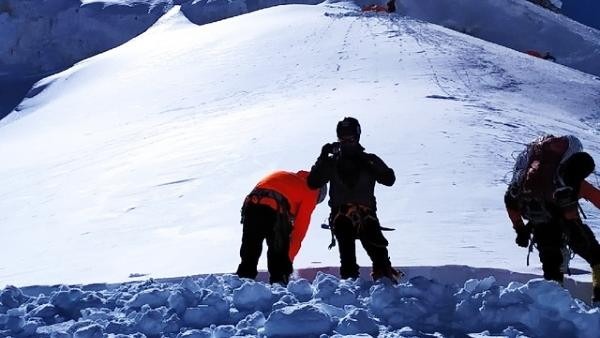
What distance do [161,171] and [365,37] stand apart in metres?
13.4

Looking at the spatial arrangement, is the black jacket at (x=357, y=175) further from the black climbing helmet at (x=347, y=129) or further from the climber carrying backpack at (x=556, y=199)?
the climber carrying backpack at (x=556, y=199)

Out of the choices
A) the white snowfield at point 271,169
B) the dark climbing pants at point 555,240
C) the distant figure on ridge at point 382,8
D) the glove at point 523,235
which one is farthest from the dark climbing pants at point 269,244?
the distant figure on ridge at point 382,8

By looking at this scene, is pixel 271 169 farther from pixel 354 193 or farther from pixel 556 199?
pixel 556 199

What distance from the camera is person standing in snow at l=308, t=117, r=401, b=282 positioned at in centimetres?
518

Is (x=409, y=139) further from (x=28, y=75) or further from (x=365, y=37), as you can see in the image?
(x=28, y=75)

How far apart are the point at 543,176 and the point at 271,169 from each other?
7124 millimetres

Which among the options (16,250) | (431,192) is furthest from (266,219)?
Answer: (16,250)

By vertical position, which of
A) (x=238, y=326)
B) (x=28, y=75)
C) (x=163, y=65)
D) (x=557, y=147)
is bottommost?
(x=28, y=75)

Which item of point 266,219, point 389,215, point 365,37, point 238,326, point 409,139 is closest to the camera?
point 238,326

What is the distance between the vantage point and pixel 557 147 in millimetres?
4969

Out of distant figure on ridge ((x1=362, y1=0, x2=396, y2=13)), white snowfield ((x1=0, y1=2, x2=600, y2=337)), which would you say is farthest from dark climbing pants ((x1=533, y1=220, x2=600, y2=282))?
distant figure on ridge ((x1=362, y1=0, x2=396, y2=13))

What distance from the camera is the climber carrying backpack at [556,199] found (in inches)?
193

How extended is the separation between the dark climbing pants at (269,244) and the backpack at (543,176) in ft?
5.09

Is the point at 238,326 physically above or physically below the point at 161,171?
above
